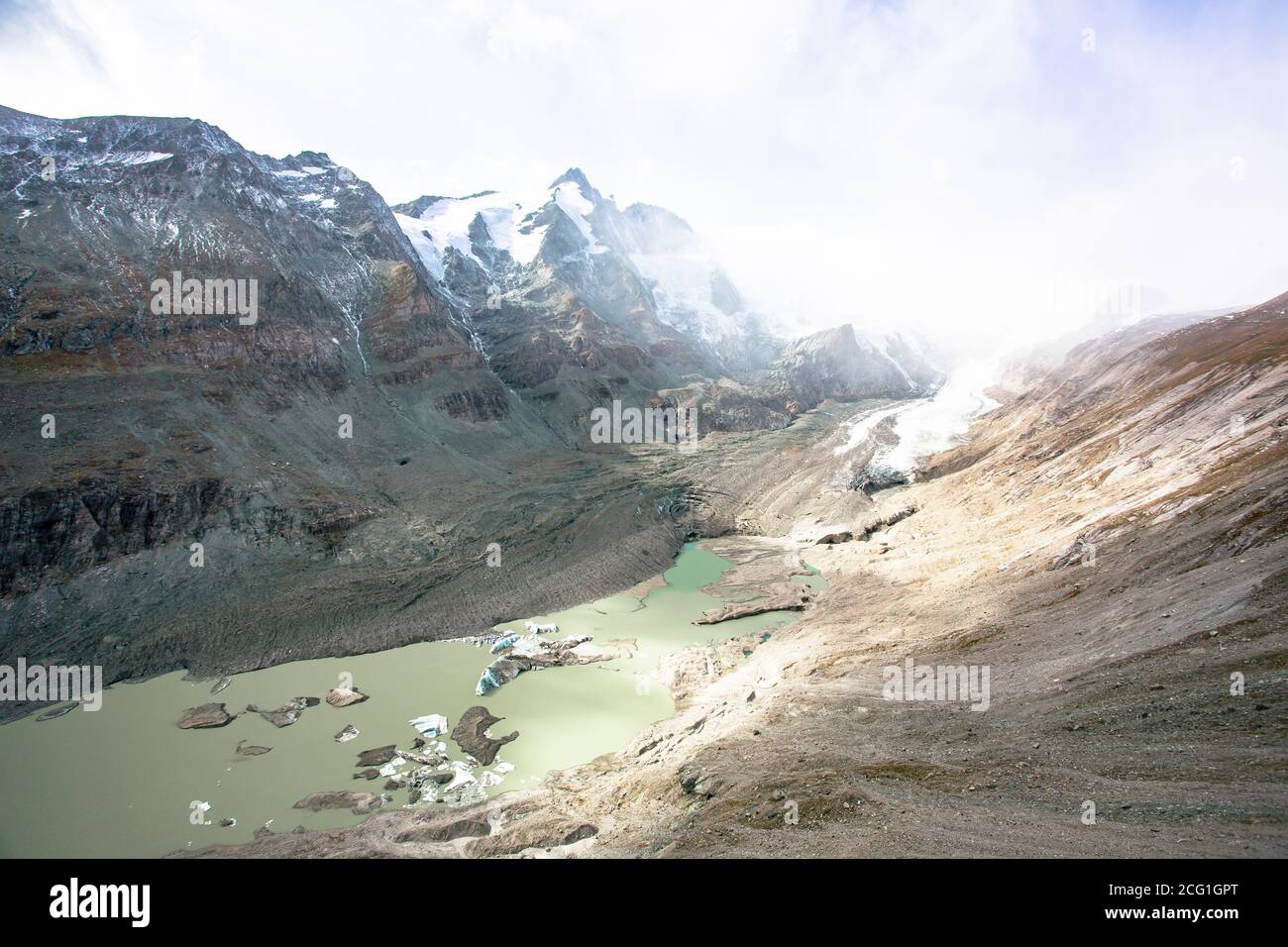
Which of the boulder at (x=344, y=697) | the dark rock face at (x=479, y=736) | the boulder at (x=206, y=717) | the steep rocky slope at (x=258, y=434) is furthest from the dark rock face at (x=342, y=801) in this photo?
the steep rocky slope at (x=258, y=434)

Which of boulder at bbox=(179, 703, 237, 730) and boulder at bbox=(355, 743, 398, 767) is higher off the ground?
boulder at bbox=(179, 703, 237, 730)

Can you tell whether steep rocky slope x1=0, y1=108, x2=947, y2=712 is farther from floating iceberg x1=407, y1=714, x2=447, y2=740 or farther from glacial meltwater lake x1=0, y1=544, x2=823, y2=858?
floating iceberg x1=407, y1=714, x2=447, y2=740

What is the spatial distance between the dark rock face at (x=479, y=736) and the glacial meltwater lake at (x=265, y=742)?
0.35m

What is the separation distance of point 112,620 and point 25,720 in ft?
18.7

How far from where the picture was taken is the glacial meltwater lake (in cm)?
1750

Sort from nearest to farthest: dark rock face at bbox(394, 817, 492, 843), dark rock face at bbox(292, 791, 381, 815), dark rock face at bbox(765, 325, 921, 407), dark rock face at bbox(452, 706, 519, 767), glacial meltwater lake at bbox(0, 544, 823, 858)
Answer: dark rock face at bbox(394, 817, 492, 843)
glacial meltwater lake at bbox(0, 544, 823, 858)
dark rock face at bbox(292, 791, 381, 815)
dark rock face at bbox(452, 706, 519, 767)
dark rock face at bbox(765, 325, 921, 407)

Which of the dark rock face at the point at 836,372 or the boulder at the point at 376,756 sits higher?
the dark rock face at the point at 836,372

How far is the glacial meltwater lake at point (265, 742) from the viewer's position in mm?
17500

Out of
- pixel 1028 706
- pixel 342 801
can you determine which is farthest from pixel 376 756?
pixel 1028 706

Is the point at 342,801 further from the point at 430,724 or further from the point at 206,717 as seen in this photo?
the point at 206,717

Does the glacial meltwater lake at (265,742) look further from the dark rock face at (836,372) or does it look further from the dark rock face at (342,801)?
the dark rock face at (836,372)

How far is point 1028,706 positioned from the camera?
14953mm

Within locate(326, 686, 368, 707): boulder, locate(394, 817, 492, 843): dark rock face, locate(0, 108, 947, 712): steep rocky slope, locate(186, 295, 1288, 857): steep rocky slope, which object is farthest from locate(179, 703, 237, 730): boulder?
locate(394, 817, 492, 843): dark rock face

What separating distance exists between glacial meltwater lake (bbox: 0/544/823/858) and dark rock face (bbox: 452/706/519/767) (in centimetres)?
35
